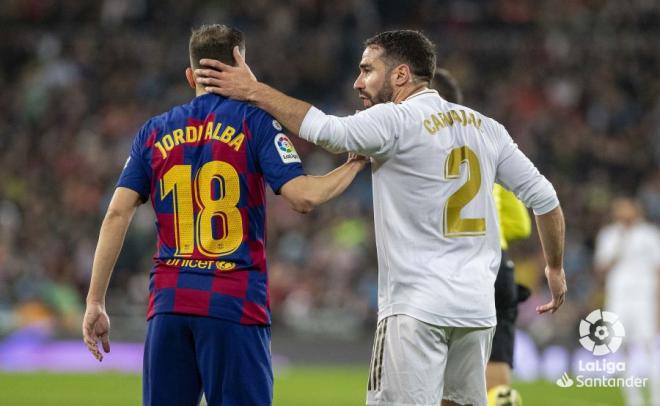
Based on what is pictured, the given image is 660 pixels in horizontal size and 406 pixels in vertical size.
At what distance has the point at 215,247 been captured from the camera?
4.98 meters

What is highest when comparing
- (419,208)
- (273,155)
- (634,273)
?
(634,273)

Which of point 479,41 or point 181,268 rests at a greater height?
point 479,41

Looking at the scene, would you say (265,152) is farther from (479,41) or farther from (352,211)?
(479,41)

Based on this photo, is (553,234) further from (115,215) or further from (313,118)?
(115,215)

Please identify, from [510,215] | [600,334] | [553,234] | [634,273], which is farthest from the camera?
[634,273]

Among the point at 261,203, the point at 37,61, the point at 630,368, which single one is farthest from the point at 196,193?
the point at 37,61

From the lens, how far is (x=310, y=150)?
19812mm

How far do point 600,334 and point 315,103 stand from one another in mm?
12708

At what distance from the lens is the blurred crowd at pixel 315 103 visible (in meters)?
17.1

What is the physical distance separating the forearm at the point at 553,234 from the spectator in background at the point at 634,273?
735 cm

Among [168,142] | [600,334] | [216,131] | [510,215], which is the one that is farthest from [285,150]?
[600,334]

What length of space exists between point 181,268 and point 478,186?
4.53 feet

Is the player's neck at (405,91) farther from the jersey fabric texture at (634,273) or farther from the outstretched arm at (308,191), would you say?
the jersey fabric texture at (634,273)

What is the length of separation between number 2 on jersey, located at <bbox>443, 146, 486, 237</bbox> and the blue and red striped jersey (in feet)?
2.25
